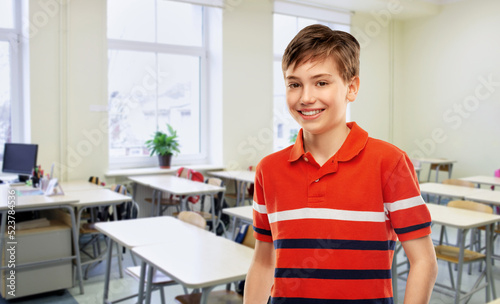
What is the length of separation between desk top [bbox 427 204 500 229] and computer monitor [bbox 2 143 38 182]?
380cm

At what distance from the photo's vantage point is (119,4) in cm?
595

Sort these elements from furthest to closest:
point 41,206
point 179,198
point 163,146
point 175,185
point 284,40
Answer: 1. point 284,40
2. point 163,146
3. point 179,198
4. point 175,185
5. point 41,206

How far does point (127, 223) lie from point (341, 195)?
8.12 ft

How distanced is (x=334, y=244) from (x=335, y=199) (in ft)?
0.28

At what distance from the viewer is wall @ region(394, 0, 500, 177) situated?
23.9ft

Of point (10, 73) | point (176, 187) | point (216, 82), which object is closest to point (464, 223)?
point (176, 187)

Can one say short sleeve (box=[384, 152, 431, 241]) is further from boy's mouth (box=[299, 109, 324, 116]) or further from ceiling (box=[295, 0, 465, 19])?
ceiling (box=[295, 0, 465, 19])

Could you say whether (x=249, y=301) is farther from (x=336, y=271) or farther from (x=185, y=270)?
(x=185, y=270)

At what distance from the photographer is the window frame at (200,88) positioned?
19.8ft

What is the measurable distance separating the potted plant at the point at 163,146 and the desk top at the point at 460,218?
3.60 meters

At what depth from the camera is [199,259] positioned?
2273mm

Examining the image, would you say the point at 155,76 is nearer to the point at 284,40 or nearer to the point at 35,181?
the point at 284,40

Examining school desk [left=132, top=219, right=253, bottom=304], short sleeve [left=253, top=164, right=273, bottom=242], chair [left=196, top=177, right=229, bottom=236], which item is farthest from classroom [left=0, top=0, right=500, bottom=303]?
short sleeve [left=253, top=164, right=273, bottom=242]

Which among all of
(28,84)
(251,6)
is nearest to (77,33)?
(28,84)
